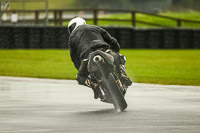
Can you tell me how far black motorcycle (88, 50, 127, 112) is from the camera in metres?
10.6

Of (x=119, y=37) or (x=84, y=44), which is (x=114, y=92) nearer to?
(x=84, y=44)

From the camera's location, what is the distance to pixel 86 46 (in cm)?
1138

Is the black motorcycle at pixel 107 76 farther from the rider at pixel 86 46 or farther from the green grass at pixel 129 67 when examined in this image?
the green grass at pixel 129 67

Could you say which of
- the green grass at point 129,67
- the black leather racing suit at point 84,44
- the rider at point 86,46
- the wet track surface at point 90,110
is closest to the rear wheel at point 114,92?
the wet track surface at point 90,110

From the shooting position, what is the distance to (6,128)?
9078mm

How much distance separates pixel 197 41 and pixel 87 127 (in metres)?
28.7

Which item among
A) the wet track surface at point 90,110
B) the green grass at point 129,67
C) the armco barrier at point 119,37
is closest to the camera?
the wet track surface at point 90,110

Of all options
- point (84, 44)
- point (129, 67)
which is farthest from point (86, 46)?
point (129, 67)

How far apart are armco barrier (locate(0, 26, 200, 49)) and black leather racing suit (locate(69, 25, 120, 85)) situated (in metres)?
21.8

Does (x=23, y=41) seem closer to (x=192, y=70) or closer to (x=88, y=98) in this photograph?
(x=192, y=70)

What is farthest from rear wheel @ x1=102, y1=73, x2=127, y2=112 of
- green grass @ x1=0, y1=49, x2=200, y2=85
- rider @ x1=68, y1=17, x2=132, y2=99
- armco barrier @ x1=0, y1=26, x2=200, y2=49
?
armco barrier @ x1=0, y1=26, x2=200, y2=49

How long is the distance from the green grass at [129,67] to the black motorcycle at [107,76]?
682 centimetres

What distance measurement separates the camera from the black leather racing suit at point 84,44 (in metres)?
11.4

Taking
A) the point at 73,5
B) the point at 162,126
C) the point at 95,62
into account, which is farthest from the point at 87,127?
the point at 73,5
